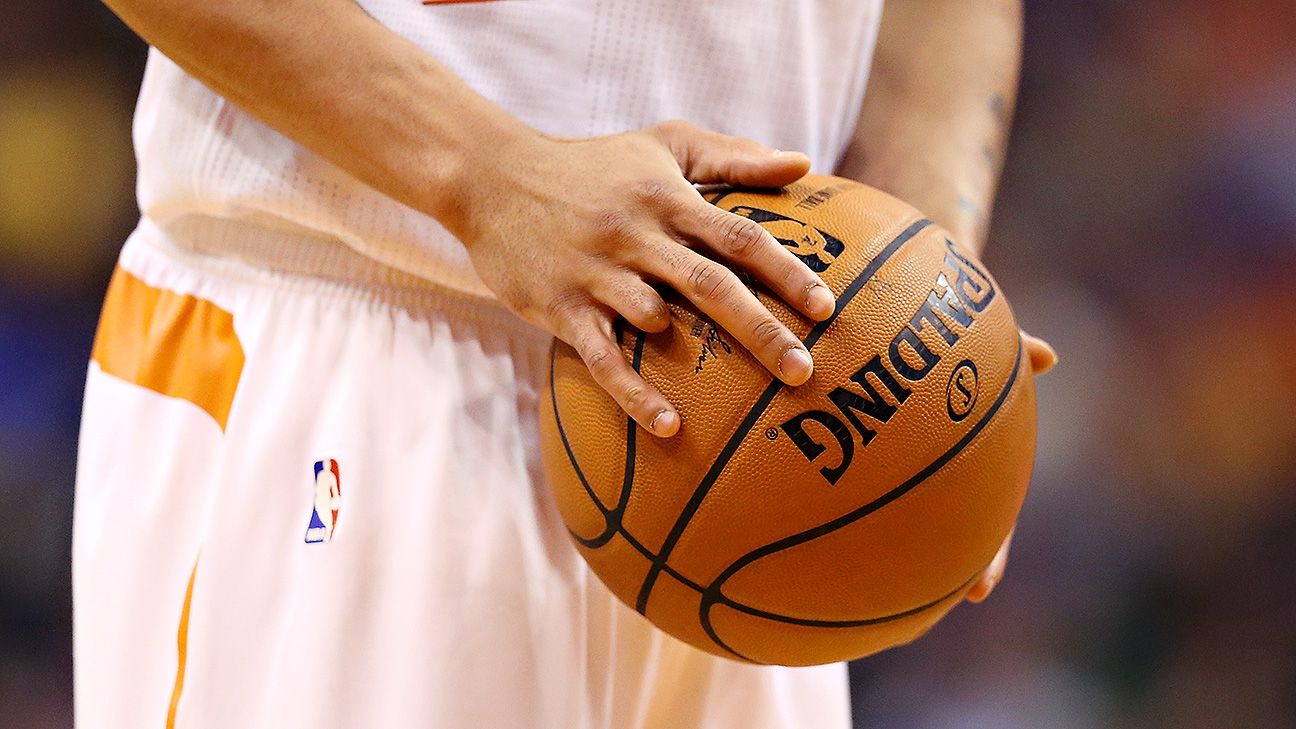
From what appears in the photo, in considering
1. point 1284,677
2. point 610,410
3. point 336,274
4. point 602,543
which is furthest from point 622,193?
point 1284,677

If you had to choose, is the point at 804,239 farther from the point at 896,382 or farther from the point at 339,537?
the point at 339,537

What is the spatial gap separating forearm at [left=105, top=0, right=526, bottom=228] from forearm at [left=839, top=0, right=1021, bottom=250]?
0.58 meters

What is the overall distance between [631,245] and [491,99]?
1.14 ft

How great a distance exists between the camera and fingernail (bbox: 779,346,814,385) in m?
0.92

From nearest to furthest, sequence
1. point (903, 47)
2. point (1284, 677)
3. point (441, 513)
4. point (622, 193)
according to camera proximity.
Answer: point (622, 193) < point (441, 513) < point (903, 47) < point (1284, 677)

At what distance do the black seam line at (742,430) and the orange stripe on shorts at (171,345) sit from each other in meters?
0.54

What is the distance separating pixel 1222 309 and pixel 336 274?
2.53m

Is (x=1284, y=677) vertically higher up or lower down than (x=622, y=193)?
lower down

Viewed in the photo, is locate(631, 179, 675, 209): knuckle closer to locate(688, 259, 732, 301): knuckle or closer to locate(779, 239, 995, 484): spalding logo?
locate(688, 259, 732, 301): knuckle

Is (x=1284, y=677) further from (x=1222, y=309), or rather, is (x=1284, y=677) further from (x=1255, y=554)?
(x=1222, y=309)

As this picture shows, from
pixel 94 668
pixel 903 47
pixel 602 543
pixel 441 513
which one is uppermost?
pixel 903 47

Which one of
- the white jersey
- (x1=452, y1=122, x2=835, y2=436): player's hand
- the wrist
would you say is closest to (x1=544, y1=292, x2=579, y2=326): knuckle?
(x1=452, y1=122, x2=835, y2=436): player's hand

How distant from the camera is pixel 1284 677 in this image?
290cm

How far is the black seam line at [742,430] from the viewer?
0.96 meters
